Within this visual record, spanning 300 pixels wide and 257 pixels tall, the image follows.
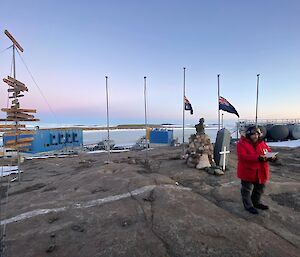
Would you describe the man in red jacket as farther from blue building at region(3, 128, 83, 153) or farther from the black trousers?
blue building at region(3, 128, 83, 153)

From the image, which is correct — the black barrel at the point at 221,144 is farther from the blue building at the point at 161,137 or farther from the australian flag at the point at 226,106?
the blue building at the point at 161,137

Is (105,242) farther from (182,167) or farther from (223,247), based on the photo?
(182,167)

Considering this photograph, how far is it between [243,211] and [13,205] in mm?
6905

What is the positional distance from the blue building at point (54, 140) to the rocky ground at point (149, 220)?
882 inches

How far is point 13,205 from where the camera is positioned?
8672 mm

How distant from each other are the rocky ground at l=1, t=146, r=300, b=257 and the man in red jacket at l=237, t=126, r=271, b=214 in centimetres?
52

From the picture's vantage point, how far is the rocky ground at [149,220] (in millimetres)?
5051

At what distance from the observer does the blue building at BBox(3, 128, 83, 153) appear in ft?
103

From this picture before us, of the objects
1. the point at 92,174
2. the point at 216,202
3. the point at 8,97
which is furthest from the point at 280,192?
the point at 8,97

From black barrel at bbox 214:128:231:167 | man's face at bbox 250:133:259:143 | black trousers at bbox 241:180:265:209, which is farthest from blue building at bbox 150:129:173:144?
man's face at bbox 250:133:259:143

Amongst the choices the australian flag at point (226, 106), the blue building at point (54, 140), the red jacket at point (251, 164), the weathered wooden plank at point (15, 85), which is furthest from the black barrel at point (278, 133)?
the weathered wooden plank at point (15, 85)

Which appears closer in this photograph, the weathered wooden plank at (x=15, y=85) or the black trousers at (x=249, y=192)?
the black trousers at (x=249, y=192)

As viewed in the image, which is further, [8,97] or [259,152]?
[8,97]

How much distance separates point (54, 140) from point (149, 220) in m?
29.7
